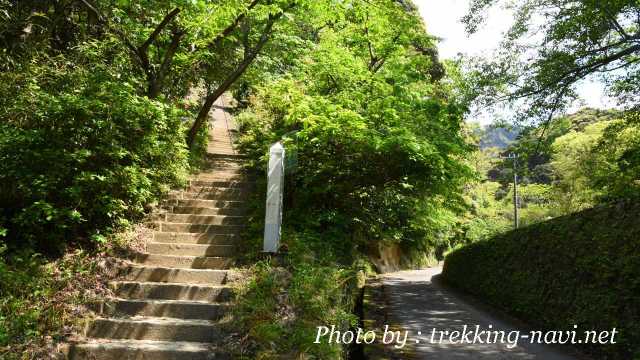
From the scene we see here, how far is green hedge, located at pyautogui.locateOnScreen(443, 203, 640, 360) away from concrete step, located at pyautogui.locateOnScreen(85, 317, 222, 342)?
19.3 ft

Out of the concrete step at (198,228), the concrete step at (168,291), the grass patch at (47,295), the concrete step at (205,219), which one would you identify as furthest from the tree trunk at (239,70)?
the concrete step at (168,291)

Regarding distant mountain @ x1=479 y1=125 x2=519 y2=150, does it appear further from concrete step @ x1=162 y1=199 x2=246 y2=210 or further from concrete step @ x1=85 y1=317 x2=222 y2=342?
concrete step @ x1=85 y1=317 x2=222 y2=342

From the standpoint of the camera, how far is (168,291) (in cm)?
650

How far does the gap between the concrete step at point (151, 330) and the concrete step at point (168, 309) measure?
0.32 meters

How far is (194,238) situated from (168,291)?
1.88 m

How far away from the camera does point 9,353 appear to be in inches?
186

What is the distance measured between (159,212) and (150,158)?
49.9 inches

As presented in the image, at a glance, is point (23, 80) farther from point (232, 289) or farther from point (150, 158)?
point (232, 289)

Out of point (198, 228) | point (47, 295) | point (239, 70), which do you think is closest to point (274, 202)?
point (198, 228)

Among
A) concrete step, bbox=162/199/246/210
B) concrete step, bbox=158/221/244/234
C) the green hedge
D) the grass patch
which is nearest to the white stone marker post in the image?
concrete step, bbox=158/221/244/234

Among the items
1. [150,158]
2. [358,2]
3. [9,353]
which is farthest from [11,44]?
[358,2]

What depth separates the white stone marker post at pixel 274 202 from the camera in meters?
6.97

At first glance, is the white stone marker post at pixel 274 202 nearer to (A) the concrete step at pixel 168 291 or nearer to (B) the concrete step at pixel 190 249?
(A) the concrete step at pixel 168 291

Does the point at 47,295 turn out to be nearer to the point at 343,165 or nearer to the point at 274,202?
the point at 274,202
